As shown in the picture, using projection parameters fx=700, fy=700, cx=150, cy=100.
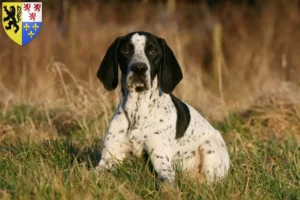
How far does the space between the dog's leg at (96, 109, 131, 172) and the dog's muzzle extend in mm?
364

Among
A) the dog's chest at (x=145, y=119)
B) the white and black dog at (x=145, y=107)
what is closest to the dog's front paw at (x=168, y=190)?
the white and black dog at (x=145, y=107)

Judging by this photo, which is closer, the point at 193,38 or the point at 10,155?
the point at 10,155

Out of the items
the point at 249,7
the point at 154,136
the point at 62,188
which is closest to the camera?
the point at 62,188

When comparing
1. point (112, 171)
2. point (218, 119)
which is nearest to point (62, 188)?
point (112, 171)

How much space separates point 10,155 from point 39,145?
332mm

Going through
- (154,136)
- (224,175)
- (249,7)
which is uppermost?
(249,7)

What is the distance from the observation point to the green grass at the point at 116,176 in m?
4.51

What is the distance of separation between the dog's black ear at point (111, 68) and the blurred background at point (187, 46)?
3412 millimetres

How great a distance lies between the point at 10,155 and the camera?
18.6 ft

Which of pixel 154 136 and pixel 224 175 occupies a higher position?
pixel 154 136

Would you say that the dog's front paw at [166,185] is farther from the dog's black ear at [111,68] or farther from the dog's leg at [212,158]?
the dog's black ear at [111,68]

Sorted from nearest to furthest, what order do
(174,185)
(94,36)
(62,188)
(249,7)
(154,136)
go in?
(62,188) → (174,185) → (154,136) → (94,36) → (249,7)

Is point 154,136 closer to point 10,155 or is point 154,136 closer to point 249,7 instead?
point 10,155

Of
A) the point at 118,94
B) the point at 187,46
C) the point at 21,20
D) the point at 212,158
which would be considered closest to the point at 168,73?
the point at 212,158
